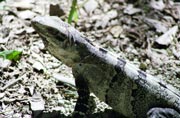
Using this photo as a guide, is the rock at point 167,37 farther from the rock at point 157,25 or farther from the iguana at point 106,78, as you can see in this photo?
the iguana at point 106,78

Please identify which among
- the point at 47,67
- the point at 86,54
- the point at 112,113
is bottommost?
the point at 112,113

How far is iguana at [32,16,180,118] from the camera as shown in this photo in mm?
3893

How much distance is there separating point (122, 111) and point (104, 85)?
34 centimetres

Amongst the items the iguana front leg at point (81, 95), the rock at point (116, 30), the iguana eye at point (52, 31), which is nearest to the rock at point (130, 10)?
the rock at point (116, 30)

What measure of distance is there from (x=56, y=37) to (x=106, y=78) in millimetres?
677

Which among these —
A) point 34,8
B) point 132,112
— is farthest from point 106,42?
point 132,112

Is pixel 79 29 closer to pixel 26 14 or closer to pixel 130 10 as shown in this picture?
pixel 26 14

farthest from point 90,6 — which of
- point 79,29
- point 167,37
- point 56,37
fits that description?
point 56,37

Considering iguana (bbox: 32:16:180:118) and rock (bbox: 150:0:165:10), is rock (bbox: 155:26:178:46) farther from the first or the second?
iguana (bbox: 32:16:180:118)

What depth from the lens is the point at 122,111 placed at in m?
4.05

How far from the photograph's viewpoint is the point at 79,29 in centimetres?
555

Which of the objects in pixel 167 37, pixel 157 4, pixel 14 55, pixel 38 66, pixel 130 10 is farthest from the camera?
pixel 157 4

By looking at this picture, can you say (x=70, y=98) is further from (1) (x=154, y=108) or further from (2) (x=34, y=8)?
(2) (x=34, y=8)

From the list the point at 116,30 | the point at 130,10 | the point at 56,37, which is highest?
the point at 56,37
